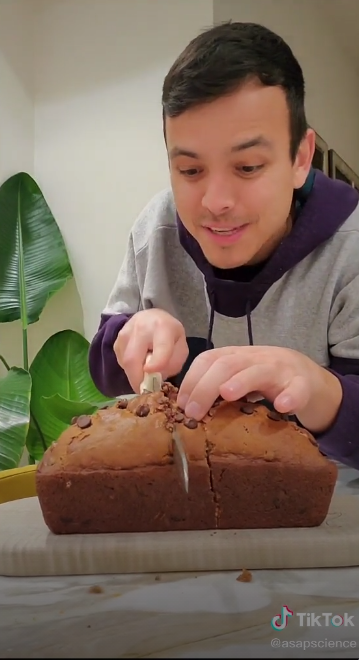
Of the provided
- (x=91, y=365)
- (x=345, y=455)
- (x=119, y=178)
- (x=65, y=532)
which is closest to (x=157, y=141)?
(x=119, y=178)

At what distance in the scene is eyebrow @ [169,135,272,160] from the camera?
2.52ft

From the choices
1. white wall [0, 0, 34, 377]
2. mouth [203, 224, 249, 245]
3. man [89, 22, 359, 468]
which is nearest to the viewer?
man [89, 22, 359, 468]

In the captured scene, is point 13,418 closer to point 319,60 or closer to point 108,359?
point 108,359

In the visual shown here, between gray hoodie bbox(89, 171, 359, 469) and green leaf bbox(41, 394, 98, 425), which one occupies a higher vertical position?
gray hoodie bbox(89, 171, 359, 469)

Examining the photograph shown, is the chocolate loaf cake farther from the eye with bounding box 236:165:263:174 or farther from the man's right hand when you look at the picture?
the eye with bounding box 236:165:263:174

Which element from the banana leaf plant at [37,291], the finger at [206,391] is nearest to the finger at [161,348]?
the finger at [206,391]

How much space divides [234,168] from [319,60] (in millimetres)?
2302

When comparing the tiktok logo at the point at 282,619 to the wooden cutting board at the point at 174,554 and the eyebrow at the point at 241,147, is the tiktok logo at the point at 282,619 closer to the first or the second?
the wooden cutting board at the point at 174,554

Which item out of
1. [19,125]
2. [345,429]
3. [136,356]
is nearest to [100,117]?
[19,125]

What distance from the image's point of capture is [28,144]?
7.47 ft

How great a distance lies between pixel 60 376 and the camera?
212cm

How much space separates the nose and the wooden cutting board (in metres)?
0.42

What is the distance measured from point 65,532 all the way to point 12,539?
0.18 ft

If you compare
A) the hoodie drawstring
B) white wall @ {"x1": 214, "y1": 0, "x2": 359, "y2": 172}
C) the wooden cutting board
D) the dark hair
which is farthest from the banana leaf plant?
the wooden cutting board
